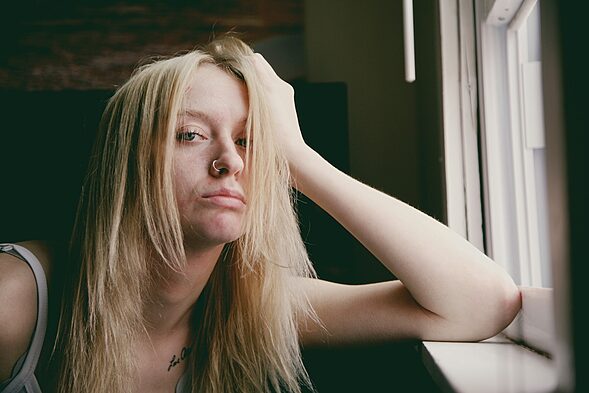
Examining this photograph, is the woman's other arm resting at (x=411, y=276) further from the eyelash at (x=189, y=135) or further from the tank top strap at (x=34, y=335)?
the tank top strap at (x=34, y=335)

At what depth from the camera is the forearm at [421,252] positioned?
96 centimetres

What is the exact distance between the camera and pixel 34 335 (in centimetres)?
94

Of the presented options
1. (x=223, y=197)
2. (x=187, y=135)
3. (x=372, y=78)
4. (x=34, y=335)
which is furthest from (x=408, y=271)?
(x=372, y=78)

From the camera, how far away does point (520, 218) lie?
125 centimetres

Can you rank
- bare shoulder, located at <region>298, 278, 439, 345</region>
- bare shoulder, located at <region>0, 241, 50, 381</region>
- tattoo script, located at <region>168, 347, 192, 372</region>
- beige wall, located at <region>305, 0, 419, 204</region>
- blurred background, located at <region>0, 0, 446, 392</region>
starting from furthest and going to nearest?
beige wall, located at <region>305, 0, 419, 204</region> < blurred background, located at <region>0, 0, 446, 392</region> < tattoo script, located at <region>168, 347, 192, 372</region> < bare shoulder, located at <region>298, 278, 439, 345</region> < bare shoulder, located at <region>0, 241, 50, 381</region>

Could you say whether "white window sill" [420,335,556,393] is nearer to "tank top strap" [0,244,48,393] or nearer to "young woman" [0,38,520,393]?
"young woman" [0,38,520,393]

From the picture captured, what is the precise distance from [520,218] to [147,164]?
2.55 feet

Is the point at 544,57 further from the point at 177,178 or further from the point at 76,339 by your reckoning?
the point at 76,339

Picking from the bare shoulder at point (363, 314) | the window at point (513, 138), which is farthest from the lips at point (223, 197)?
the window at point (513, 138)

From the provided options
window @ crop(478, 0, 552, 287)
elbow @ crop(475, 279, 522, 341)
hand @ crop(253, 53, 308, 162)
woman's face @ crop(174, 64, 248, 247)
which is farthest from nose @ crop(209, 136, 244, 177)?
window @ crop(478, 0, 552, 287)

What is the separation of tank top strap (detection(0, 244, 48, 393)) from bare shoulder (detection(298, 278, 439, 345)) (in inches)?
18.8

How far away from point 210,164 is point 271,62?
1.16 meters

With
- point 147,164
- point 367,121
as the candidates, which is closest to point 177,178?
point 147,164

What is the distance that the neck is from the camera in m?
1.06
